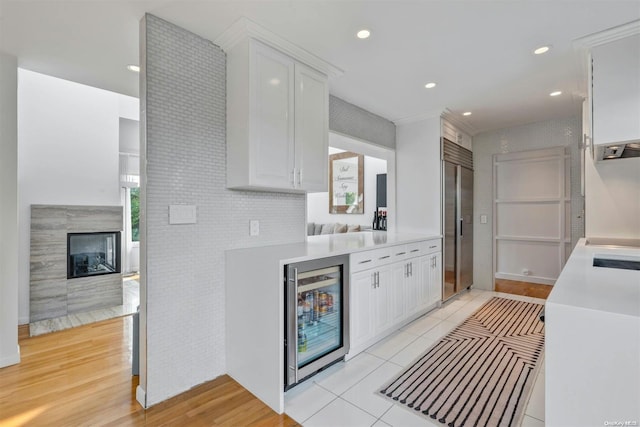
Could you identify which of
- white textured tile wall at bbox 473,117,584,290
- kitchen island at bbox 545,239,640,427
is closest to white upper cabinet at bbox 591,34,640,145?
kitchen island at bbox 545,239,640,427

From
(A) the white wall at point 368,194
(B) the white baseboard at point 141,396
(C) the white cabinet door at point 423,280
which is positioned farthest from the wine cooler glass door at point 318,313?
(A) the white wall at point 368,194

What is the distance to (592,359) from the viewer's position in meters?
0.91

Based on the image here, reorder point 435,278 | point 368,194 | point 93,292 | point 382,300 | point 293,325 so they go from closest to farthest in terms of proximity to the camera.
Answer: point 293,325 → point 382,300 → point 435,278 → point 93,292 → point 368,194

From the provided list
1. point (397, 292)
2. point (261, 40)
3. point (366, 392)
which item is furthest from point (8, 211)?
point (397, 292)

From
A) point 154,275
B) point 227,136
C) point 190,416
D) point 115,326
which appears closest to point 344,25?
point 227,136

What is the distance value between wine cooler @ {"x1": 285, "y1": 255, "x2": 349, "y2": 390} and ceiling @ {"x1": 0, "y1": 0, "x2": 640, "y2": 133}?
1.62 meters

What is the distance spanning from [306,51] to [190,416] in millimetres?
2622

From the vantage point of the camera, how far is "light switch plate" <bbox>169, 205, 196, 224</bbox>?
1980mm

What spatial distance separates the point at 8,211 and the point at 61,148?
169cm

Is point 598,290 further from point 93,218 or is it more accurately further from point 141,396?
point 93,218

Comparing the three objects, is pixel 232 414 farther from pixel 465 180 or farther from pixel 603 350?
pixel 465 180

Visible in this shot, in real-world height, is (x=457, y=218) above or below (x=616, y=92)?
below

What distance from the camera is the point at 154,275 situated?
6.26ft

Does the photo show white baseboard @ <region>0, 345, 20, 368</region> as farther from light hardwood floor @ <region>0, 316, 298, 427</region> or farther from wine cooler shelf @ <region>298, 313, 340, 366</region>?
wine cooler shelf @ <region>298, 313, 340, 366</region>
